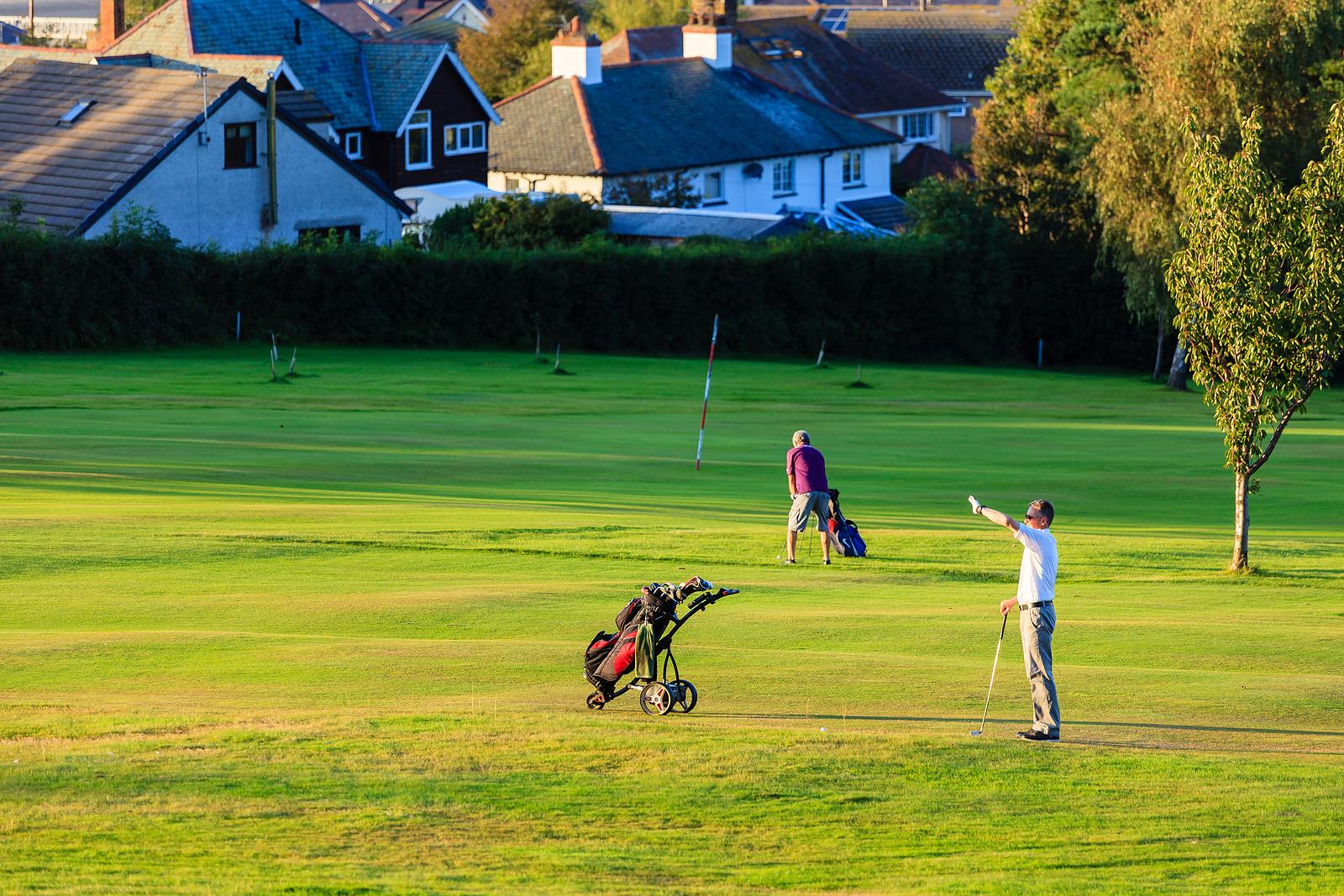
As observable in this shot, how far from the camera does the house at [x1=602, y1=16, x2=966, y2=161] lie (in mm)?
98438

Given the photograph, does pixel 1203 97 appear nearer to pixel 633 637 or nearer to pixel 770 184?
pixel 770 184

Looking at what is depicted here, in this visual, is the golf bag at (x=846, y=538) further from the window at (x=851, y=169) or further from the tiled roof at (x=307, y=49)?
the window at (x=851, y=169)

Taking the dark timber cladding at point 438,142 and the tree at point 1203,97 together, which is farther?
the dark timber cladding at point 438,142

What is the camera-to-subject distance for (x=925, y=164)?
319ft

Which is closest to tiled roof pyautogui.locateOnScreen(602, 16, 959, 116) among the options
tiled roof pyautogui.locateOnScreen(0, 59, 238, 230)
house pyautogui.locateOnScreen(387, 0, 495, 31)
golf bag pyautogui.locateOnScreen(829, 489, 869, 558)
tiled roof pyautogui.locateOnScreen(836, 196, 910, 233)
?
tiled roof pyautogui.locateOnScreen(836, 196, 910, 233)

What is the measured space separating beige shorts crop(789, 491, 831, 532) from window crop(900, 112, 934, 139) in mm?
82595

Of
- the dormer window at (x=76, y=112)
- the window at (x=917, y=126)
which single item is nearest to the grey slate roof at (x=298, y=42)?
the dormer window at (x=76, y=112)

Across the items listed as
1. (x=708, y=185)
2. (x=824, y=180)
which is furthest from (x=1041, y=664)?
(x=824, y=180)

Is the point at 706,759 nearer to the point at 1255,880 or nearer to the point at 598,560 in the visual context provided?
the point at 1255,880

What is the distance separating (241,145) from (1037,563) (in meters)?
48.5

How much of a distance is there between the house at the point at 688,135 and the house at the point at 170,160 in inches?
659

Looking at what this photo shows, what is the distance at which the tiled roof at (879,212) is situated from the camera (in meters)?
84.9

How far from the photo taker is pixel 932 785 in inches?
495

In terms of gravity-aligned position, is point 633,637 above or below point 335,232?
below
